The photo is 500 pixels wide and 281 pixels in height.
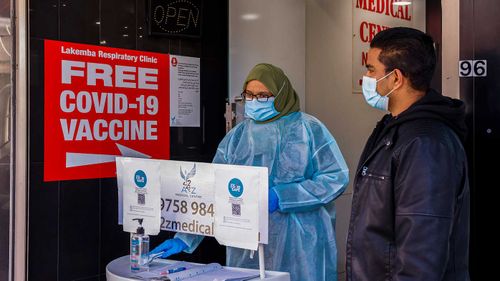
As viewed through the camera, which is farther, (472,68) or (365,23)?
(365,23)

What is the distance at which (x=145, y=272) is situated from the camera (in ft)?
7.93

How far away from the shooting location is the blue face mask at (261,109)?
2904 millimetres

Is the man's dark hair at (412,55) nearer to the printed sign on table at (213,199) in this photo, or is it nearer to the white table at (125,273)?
the printed sign on table at (213,199)

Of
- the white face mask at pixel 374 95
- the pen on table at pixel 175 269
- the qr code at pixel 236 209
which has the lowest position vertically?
the pen on table at pixel 175 269

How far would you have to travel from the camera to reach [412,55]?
1.77m

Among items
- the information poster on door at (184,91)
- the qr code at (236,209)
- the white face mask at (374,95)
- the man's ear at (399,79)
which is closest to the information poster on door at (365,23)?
the information poster on door at (184,91)

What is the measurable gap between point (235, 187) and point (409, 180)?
32.1 inches

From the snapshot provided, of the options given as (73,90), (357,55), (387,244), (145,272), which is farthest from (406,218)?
(357,55)

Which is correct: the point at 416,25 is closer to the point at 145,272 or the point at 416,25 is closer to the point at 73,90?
the point at 73,90

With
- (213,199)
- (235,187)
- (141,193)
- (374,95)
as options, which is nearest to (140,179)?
(141,193)

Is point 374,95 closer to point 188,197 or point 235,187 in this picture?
point 235,187

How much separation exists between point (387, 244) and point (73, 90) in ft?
6.60

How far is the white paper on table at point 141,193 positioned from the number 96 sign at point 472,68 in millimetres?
1208

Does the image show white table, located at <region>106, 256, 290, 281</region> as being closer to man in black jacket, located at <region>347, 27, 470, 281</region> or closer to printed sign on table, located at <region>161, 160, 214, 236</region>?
printed sign on table, located at <region>161, 160, 214, 236</region>
